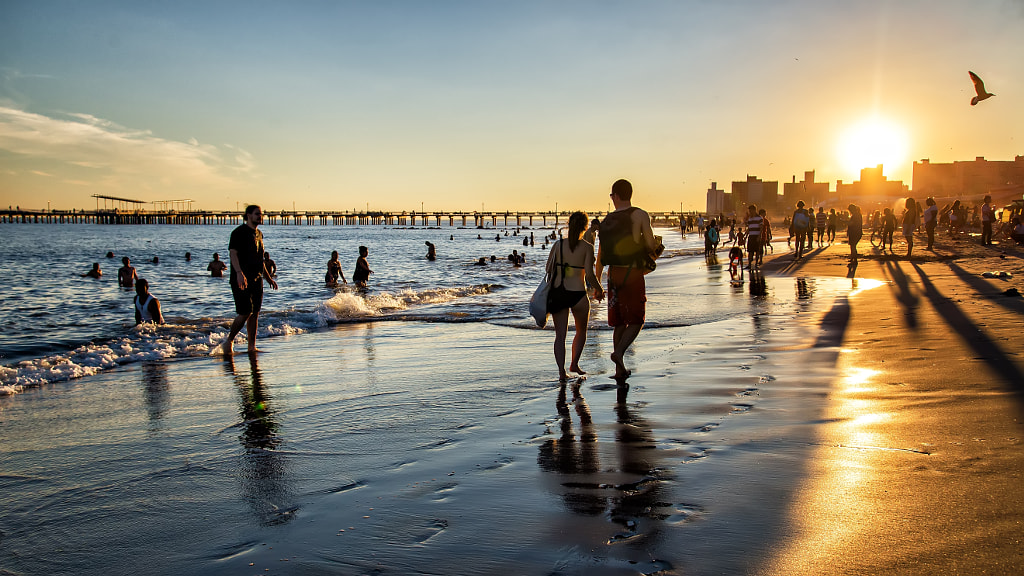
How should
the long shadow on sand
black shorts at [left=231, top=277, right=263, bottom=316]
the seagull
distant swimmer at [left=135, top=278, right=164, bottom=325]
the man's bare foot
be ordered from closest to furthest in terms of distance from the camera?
the long shadow on sand
the man's bare foot
black shorts at [left=231, top=277, right=263, bottom=316]
distant swimmer at [left=135, top=278, right=164, bottom=325]
the seagull

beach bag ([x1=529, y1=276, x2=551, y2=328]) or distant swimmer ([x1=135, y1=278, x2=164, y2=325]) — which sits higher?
beach bag ([x1=529, y1=276, x2=551, y2=328])

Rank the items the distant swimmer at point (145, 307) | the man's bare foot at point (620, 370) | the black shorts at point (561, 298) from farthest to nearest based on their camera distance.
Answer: the distant swimmer at point (145, 307) → the black shorts at point (561, 298) → the man's bare foot at point (620, 370)

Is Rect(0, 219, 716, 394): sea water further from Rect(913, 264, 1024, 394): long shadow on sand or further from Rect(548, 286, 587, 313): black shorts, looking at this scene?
Rect(548, 286, 587, 313): black shorts

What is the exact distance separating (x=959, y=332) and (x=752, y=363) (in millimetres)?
2871

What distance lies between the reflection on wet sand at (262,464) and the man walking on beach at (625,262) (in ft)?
10.2

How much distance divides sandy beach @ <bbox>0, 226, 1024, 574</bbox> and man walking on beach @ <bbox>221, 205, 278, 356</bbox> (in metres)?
1.14

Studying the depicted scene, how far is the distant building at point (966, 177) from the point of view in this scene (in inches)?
4259

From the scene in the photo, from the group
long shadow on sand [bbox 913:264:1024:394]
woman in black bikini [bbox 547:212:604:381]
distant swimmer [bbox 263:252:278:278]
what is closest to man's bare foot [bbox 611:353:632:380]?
woman in black bikini [bbox 547:212:604:381]

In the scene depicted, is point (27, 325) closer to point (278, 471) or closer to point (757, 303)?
point (278, 471)

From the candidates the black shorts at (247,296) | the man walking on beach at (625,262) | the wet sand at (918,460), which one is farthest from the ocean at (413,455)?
the black shorts at (247,296)

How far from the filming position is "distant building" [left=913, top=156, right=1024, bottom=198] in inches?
4259

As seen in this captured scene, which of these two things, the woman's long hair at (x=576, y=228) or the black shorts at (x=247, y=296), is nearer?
the woman's long hair at (x=576, y=228)

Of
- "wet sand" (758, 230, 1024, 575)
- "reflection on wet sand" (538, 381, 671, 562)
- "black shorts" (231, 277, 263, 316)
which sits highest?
"black shorts" (231, 277, 263, 316)

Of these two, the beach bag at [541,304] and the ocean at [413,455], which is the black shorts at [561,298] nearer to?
the beach bag at [541,304]
